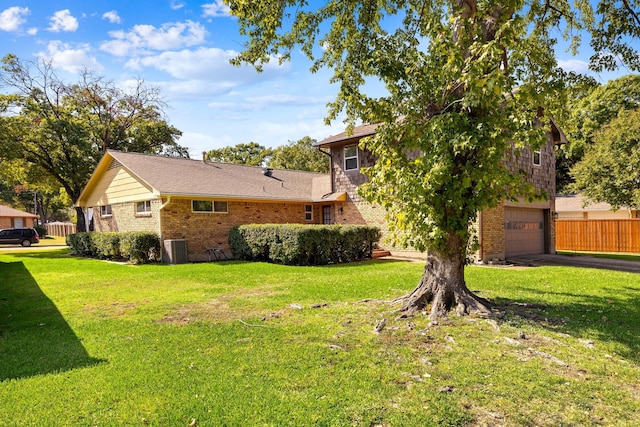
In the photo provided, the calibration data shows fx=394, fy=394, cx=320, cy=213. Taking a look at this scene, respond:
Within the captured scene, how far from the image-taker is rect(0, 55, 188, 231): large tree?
22828 millimetres

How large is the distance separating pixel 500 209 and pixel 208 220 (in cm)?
1181

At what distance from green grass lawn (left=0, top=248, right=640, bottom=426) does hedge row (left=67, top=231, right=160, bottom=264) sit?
6.32 m

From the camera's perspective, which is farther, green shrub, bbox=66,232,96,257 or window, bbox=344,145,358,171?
green shrub, bbox=66,232,96,257

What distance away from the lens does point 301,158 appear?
42562 mm

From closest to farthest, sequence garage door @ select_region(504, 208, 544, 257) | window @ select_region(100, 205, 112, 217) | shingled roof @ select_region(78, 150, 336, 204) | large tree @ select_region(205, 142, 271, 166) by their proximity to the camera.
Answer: garage door @ select_region(504, 208, 544, 257) < shingled roof @ select_region(78, 150, 336, 204) < window @ select_region(100, 205, 112, 217) < large tree @ select_region(205, 142, 271, 166)

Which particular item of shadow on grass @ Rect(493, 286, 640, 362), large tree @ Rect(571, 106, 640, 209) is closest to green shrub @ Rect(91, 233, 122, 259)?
shadow on grass @ Rect(493, 286, 640, 362)

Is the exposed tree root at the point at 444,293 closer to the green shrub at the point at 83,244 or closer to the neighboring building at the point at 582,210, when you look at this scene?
the green shrub at the point at 83,244

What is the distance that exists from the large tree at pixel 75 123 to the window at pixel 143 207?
29.3 feet

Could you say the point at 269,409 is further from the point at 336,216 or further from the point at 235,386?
the point at 336,216

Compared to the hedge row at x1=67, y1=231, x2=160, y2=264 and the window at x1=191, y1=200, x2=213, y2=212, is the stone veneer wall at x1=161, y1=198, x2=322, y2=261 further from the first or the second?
the hedge row at x1=67, y1=231, x2=160, y2=264

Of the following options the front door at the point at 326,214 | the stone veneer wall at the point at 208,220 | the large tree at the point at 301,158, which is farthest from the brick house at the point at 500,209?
the large tree at the point at 301,158

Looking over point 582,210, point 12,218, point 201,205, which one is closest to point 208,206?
point 201,205

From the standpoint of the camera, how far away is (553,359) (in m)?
4.60

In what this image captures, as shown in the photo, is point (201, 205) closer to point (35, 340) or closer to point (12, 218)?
point (35, 340)
